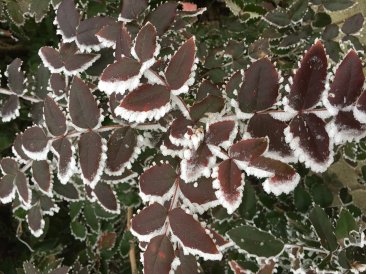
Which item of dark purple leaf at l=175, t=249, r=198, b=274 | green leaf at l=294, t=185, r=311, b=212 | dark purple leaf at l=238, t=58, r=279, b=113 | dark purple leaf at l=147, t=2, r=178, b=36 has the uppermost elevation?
dark purple leaf at l=147, t=2, r=178, b=36

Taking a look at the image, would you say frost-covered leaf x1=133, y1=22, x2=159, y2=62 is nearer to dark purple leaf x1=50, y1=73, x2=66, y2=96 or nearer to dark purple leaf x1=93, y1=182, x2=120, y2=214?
dark purple leaf x1=50, y1=73, x2=66, y2=96

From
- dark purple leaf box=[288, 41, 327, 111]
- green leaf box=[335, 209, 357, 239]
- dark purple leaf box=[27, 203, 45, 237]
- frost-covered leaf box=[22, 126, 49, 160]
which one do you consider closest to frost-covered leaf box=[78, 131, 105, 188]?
frost-covered leaf box=[22, 126, 49, 160]

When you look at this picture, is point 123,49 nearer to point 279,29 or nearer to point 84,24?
point 84,24

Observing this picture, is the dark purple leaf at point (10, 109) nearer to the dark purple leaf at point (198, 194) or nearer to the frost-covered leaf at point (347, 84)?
the dark purple leaf at point (198, 194)

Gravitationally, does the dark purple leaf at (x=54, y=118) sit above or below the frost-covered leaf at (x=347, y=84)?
below

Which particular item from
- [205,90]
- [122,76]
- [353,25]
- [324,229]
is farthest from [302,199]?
[122,76]

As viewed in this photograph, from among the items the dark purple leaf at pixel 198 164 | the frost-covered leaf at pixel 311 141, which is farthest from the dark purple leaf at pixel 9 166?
the frost-covered leaf at pixel 311 141

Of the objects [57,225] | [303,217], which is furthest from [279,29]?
[57,225]
